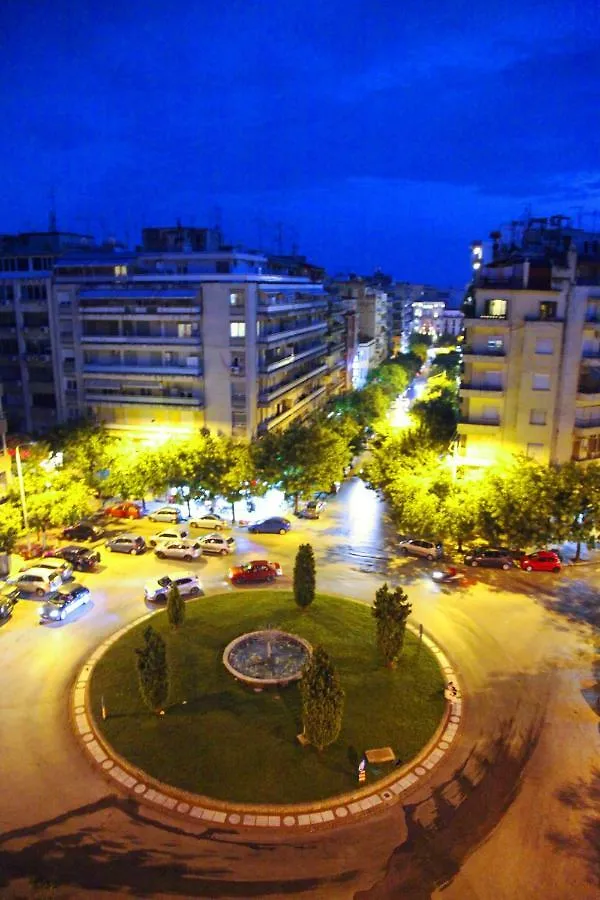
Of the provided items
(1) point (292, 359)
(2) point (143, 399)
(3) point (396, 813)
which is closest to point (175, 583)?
(3) point (396, 813)

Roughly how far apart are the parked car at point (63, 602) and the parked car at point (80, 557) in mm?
4138

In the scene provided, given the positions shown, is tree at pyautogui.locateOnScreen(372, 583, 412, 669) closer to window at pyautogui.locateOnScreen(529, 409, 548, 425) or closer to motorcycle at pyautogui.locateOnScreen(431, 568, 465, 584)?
motorcycle at pyautogui.locateOnScreen(431, 568, 465, 584)

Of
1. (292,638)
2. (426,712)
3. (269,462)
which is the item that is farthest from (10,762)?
(269,462)

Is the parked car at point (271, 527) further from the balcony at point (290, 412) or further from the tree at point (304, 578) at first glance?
the tree at point (304, 578)

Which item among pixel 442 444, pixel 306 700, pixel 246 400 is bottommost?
pixel 306 700

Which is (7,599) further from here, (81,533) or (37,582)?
(81,533)

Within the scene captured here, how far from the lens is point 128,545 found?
130ft

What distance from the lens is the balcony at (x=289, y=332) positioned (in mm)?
49656

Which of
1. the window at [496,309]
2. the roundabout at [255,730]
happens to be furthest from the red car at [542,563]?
the window at [496,309]

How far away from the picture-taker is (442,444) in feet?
156

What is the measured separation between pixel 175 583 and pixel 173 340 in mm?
22303

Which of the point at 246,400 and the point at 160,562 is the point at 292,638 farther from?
the point at 246,400

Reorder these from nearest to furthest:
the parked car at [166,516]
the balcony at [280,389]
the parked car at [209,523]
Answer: the parked car at [209,523], the parked car at [166,516], the balcony at [280,389]

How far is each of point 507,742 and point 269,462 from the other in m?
26.8
